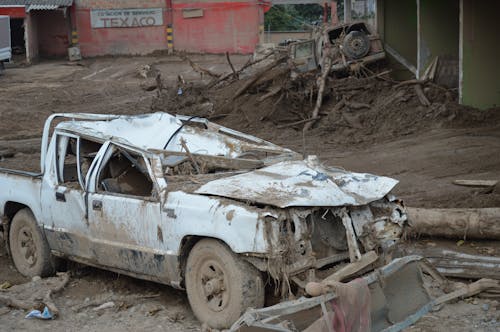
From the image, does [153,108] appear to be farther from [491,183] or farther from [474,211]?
[474,211]

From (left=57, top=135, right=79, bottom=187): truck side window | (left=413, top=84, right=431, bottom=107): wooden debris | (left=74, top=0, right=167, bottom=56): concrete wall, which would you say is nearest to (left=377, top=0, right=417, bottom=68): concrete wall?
(left=413, top=84, right=431, bottom=107): wooden debris

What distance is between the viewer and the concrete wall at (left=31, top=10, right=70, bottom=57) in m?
39.7

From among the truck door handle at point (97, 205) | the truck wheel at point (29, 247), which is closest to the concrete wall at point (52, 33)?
the truck wheel at point (29, 247)

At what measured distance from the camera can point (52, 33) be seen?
Result: 4006 centimetres

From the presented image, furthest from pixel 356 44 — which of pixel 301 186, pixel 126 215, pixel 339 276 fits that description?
pixel 339 276

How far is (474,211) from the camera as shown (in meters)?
9.34

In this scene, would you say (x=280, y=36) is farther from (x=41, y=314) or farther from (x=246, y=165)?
(x=41, y=314)

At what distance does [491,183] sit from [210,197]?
5.41 meters

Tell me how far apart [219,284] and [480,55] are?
11.4m

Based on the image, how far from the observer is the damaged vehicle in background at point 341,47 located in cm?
1956

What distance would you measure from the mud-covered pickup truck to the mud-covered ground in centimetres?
44

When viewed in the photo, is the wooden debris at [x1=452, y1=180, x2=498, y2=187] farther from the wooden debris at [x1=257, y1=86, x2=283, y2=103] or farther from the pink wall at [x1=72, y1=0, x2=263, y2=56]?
the pink wall at [x1=72, y1=0, x2=263, y2=56]

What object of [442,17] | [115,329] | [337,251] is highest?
[442,17]

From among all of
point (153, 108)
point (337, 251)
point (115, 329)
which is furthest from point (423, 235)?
point (153, 108)
